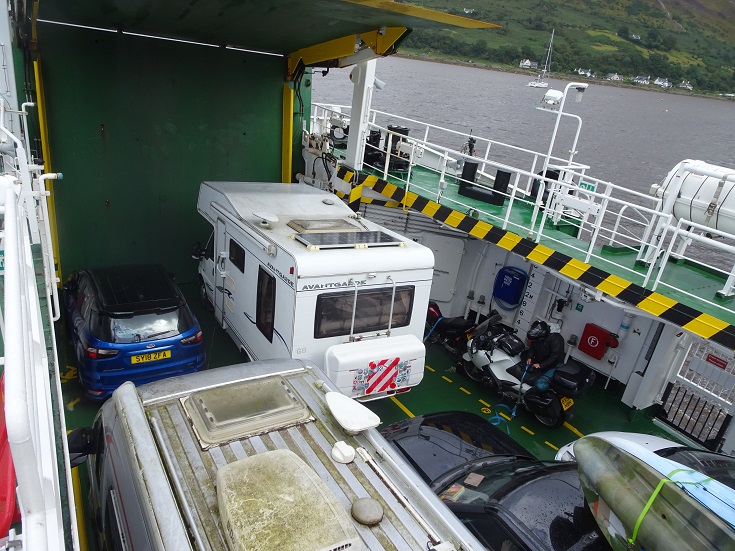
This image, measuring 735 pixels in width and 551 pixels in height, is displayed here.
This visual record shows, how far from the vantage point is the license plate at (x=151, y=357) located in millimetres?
6539

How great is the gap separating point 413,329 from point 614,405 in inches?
150

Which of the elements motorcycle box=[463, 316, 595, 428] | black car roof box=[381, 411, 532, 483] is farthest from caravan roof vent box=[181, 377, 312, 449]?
motorcycle box=[463, 316, 595, 428]

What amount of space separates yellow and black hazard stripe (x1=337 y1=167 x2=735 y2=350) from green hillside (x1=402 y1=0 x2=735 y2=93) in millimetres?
64399

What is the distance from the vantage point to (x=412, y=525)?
2.84m

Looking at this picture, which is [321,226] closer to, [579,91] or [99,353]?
[99,353]

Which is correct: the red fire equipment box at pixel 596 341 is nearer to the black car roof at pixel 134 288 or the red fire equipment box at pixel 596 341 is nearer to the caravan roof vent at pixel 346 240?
the caravan roof vent at pixel 346 240

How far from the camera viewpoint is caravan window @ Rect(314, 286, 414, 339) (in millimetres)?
6289

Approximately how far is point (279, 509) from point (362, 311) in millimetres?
4009

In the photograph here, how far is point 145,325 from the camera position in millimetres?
6664

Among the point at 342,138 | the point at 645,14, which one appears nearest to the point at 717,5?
the point at 645,14

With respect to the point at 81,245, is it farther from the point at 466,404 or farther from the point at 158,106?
the point at 466,404

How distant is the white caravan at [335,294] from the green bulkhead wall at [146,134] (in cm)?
346

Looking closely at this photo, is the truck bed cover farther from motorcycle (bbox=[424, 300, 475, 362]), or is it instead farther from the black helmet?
motorcycle (bbox=[424, 300, 475, 362])

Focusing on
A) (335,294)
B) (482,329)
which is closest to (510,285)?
(482,329)
